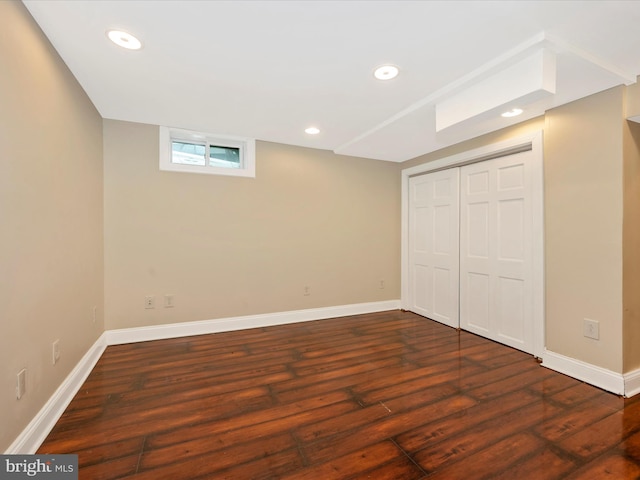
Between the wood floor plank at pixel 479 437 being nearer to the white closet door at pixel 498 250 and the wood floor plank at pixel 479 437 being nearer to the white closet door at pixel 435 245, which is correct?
the white closet door at pixel 498 250

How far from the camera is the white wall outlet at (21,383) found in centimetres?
151

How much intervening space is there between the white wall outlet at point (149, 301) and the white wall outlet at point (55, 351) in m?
1.31

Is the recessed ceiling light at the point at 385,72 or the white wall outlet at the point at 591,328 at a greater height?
the recessed ceiling light at the point at 385,72

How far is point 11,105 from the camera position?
149 cm

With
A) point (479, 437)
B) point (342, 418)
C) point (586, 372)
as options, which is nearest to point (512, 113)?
point (586, 372)

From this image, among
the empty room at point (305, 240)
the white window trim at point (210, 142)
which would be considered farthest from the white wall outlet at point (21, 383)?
the white window trim at point (210, 142)

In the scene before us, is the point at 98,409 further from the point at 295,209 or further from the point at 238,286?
the point at 295,209

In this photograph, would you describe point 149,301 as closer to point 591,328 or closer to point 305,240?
point 305,240

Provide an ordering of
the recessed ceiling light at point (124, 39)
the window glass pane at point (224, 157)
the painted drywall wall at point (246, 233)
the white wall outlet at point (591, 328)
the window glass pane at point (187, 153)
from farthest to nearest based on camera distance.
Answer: the window glass pane at point (224, 157)
the window glass pane at point (187, 153)
the painted drywall wall at point (246, 233)
the white wall outlet at point (591, 328)
the recessed ceiling light at point (124, 39)

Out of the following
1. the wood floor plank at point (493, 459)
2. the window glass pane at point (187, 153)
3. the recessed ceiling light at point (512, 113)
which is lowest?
the wood floor plank at point (493, 459)

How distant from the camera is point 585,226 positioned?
2436 mm

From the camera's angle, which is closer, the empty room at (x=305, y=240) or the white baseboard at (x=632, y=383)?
the empty room at (x=305, y=240)

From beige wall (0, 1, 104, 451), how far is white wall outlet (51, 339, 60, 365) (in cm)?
4

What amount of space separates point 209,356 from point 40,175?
6.59ft
